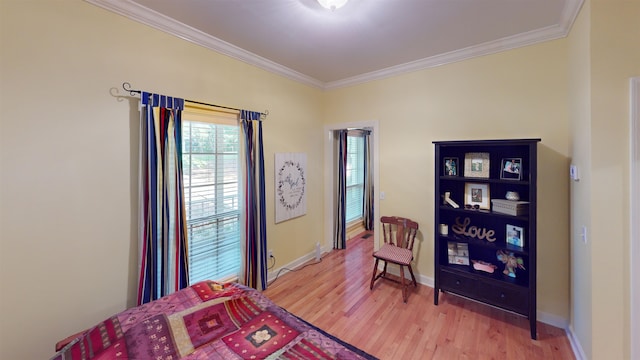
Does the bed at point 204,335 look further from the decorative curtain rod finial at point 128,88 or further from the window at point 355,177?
the window at point 355,177

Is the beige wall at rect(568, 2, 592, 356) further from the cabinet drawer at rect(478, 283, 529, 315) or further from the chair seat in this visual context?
the chair seat

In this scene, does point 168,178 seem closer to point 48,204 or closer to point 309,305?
point 48,204

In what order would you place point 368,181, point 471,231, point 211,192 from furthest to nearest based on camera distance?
point 368,181 → point 471,231 → point 211,192

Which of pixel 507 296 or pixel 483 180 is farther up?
pixel 483 180

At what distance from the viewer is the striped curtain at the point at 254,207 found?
108 inches

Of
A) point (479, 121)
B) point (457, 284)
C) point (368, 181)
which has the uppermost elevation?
point (479, 121)

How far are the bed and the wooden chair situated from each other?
1.59m

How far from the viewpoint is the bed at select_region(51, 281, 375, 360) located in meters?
1.25

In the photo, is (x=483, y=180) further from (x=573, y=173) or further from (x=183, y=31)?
(x=183, y=31)

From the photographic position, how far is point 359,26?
2.21m

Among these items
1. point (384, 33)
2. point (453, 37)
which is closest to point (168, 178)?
point (384, 33)

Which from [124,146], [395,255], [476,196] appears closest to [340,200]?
[395,255]

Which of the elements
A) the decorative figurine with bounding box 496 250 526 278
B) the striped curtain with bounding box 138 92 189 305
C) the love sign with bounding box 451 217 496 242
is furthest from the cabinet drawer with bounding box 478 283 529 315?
the striped curtain with bounding box 138 92 189 305

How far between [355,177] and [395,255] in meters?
2.68
